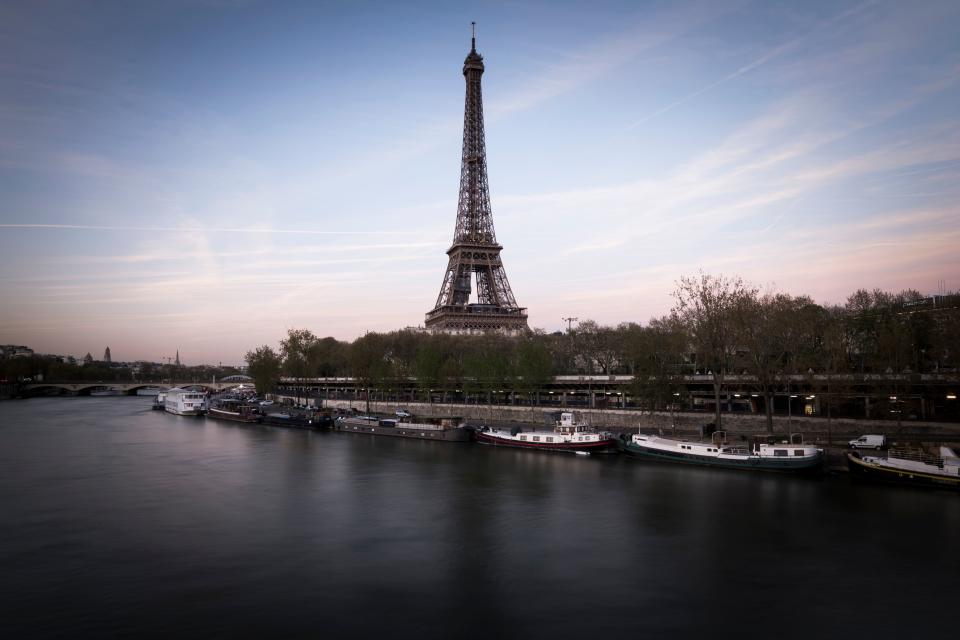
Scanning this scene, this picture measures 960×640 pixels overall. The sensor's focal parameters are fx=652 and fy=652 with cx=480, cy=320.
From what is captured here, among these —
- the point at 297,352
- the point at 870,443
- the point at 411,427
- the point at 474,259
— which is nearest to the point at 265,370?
the point at 297,352

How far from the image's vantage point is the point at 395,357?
96.8 m

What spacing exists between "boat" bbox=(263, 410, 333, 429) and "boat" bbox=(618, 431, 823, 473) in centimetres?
3379

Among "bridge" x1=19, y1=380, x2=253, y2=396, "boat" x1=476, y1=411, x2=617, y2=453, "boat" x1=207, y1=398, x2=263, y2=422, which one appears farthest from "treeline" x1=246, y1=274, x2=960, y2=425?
"bridge" x1=19, y1=380, x2=253, y2=396

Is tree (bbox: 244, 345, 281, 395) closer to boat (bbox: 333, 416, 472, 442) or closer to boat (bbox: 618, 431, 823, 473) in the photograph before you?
boat (bbox: 333, 416, 472, 442)

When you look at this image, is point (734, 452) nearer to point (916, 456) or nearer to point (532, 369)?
point (916, 456)

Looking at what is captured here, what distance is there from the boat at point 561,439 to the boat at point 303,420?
2093cm

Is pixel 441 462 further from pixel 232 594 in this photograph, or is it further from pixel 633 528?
pixel 232 594

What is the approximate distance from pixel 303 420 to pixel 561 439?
32.6 m

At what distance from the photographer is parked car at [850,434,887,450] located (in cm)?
3747

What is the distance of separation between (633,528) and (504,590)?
8.44m

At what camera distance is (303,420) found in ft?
226

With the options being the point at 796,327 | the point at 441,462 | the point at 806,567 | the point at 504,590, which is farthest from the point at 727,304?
the point at 504,590

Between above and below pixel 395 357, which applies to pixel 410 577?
below

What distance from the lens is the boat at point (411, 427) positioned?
178 feet
